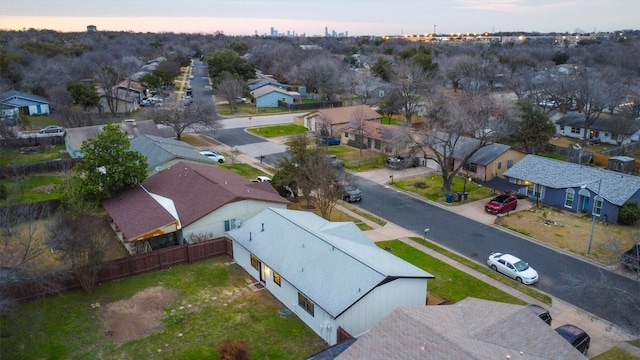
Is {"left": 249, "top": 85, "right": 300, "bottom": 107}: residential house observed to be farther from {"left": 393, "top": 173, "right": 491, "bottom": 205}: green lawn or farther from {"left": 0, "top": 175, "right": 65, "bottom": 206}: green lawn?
{"left": 393, "top": 173, "right": 491, "bottom": 205}: green lawn

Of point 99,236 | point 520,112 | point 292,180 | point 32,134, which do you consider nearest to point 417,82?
point 520,112

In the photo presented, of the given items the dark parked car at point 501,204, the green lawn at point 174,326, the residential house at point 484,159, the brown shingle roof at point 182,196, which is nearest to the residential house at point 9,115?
the brown shingle roof at point 182,196

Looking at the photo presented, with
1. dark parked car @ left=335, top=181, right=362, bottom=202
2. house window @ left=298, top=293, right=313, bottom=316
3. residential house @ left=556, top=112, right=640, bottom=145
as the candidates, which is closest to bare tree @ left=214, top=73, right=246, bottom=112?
dark parked car @ left=335, top=181, right=362, bottom=202

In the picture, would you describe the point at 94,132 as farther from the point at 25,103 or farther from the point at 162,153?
the point at 25,103

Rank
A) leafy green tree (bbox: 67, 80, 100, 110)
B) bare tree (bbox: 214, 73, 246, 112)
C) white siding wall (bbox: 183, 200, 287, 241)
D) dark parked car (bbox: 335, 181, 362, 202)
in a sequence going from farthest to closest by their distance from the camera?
bare tree (bbox: 214, 73, 246, 112), leafy green tree (bbox: 67, 80, 100, 110), dark parked car (bbox: 335, 181, 362, 202), white siding wall (bbox: 183, 200, 287, 241)

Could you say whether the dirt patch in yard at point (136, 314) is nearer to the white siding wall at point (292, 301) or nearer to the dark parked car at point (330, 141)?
the white siding wall at point (292, 301)

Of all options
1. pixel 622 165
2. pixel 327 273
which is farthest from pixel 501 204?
pixel 327 273

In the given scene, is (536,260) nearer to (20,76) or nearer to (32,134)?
(32,134)
